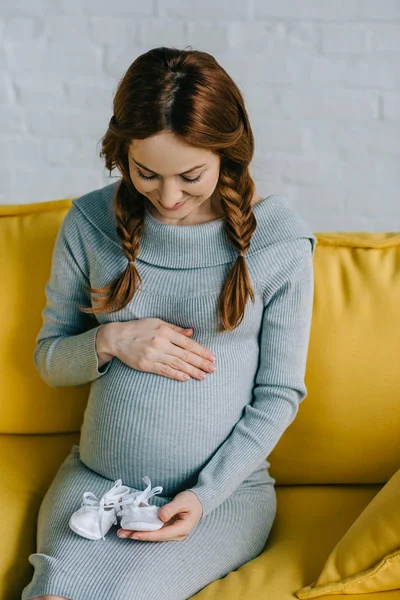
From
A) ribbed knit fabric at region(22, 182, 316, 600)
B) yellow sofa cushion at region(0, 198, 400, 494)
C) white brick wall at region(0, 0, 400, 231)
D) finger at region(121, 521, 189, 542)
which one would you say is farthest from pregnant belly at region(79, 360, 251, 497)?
white brick wall at region(0, 0, 400, 231)

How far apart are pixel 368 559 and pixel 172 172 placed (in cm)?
67

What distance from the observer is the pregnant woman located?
1.24 metres

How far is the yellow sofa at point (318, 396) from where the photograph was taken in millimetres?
1414

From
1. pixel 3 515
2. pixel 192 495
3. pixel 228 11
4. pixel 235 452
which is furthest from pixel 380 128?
pixel 3 515

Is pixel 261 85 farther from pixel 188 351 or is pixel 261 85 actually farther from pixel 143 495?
pixel 143 495

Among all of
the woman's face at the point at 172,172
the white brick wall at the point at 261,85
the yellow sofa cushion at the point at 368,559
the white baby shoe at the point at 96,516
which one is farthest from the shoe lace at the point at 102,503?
the white brick wall at the point at 261,85

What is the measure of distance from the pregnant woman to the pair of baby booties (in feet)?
0.07

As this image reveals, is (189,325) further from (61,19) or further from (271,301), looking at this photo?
(61,19)

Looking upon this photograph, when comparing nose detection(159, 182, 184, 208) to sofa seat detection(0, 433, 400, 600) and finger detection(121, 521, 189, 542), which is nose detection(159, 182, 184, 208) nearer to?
finger detection(121, 521, 189, 542)

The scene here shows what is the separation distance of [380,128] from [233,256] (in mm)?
694

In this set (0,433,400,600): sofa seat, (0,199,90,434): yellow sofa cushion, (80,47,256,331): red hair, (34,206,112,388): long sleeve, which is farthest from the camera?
(0,199,90,434): yellow sofa cushion

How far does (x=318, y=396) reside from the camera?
1.44 metres

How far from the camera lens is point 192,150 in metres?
1.13

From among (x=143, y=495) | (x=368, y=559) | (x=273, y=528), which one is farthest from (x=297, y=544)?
(x=143, y=495)
